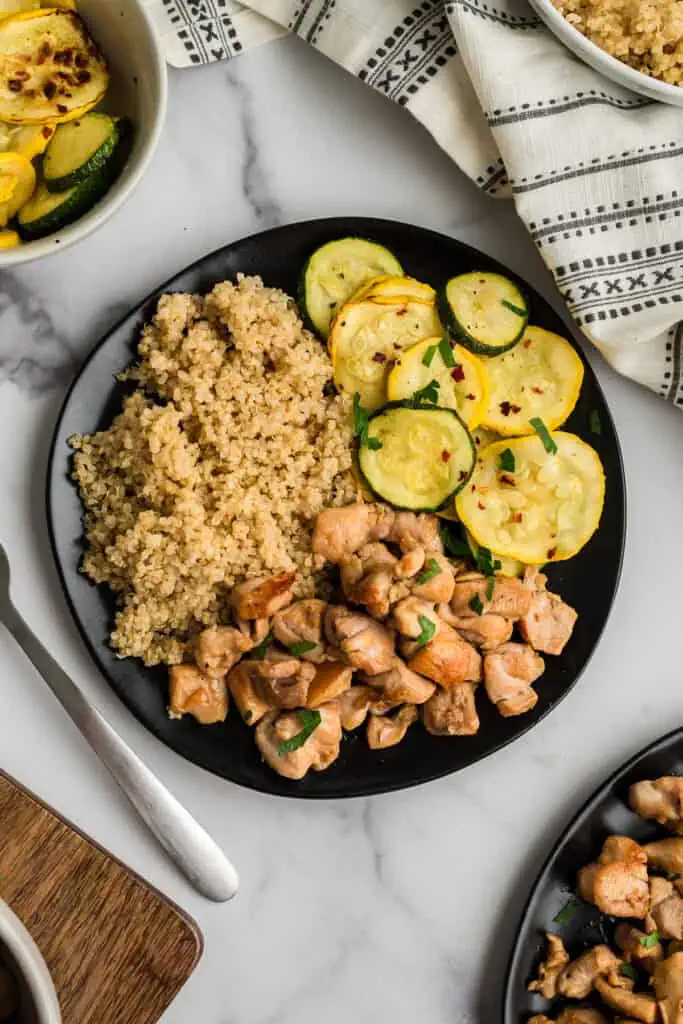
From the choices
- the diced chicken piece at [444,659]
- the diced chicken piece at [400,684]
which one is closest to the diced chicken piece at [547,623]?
the diced chicken piece at [444,659]

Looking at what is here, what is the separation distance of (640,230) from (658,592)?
0.80 metres

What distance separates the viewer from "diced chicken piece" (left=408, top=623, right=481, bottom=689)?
2.31 metres

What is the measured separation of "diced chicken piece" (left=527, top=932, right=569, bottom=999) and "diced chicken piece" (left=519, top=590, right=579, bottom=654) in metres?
0.61

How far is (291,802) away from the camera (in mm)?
2502

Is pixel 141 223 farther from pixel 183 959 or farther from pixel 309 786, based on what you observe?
pixel 183 959

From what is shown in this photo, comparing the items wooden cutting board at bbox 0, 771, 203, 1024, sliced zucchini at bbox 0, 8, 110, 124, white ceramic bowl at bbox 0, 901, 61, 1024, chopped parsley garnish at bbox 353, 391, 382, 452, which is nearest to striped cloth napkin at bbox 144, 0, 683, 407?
sliced zucchini at bbox 0, 8, 110, 124

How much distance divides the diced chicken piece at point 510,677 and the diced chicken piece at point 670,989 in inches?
23.9

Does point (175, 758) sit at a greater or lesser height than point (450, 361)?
lesser

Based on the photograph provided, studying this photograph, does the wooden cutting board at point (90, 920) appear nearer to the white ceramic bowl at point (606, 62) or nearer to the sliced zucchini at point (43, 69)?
A: the sliced zucchini at point (43, 69)

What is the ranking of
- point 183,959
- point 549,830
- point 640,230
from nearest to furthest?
point 183,959
point 640,230
point 549,830

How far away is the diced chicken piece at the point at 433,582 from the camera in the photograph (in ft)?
7.63

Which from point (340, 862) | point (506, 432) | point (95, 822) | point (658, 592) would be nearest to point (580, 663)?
point (658, 592)

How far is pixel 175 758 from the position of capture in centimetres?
245

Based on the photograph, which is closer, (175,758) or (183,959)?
(183,959)
